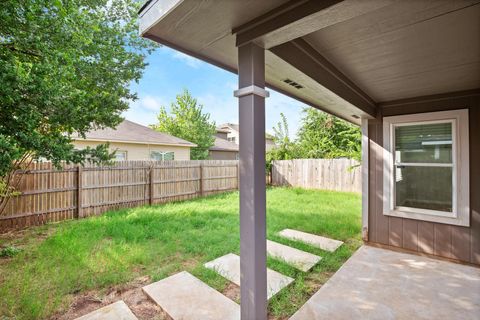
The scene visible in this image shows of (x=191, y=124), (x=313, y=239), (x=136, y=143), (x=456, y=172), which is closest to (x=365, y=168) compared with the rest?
(x=456, y=172)

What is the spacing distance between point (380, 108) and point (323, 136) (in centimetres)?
907

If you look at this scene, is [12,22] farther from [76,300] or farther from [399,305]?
[399,305]

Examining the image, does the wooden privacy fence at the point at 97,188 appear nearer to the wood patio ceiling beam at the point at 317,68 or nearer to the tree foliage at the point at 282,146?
the tree foliage at the point at 282,146

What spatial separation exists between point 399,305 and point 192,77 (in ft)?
69.4

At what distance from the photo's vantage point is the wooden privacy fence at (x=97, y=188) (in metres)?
4.83

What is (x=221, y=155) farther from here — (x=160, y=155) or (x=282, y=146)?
(x=282, y=146)

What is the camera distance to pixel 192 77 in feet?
67.5

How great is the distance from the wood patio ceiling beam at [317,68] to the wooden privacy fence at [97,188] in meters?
5.64

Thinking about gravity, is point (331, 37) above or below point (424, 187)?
above

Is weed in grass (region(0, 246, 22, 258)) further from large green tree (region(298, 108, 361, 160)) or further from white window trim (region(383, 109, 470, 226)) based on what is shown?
large green tree (region(298, 108, 361, 160))

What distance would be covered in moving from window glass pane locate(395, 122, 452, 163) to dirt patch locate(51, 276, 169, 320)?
12.0 ft

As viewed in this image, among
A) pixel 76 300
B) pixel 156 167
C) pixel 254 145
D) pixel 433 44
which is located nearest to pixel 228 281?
pixel 76 300

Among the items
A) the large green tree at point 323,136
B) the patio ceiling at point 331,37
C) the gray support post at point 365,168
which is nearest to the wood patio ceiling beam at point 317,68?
the patio ceiling at point 331,37

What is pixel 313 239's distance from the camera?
389 centimetres
